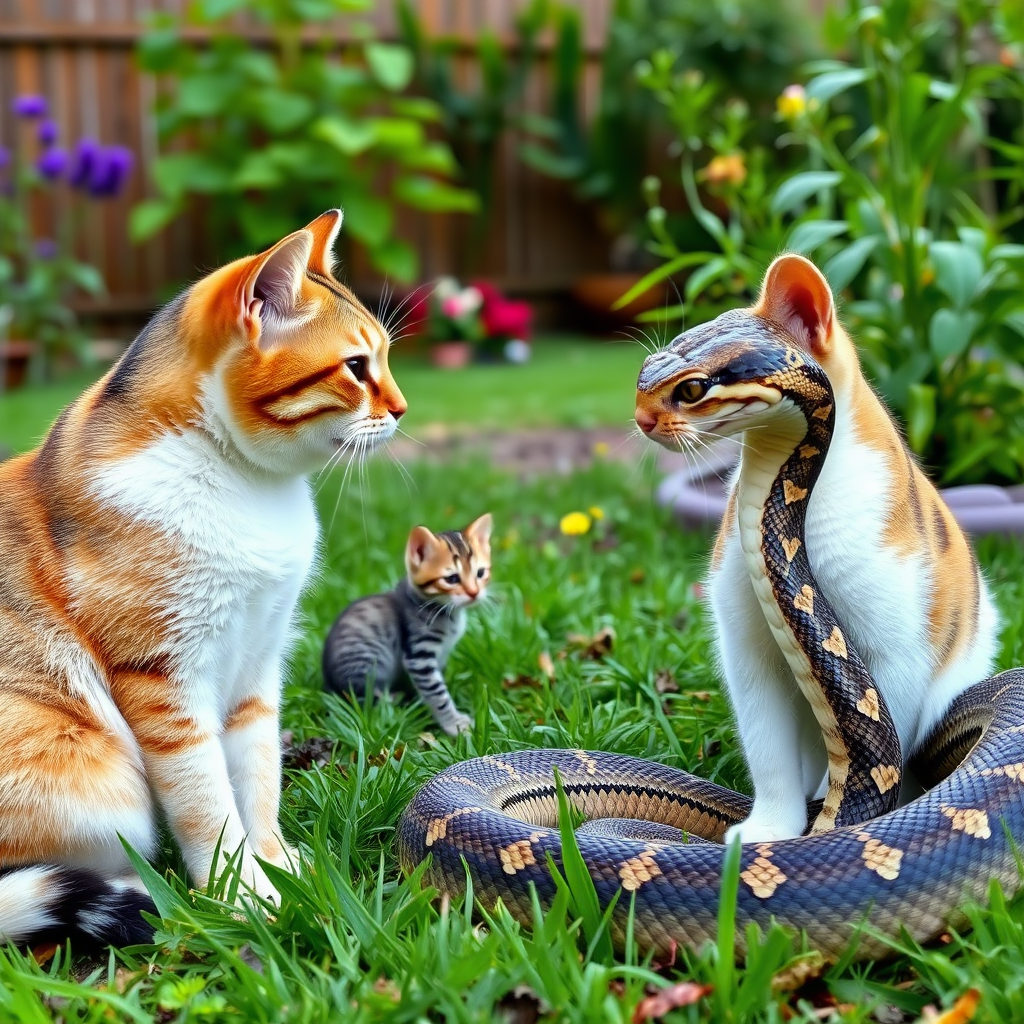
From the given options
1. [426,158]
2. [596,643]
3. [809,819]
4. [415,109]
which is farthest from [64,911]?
A: [415,109]

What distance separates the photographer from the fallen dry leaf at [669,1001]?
1.78m

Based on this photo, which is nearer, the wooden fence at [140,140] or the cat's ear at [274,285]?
the cat's ear at [274,285]

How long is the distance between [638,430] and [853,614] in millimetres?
560

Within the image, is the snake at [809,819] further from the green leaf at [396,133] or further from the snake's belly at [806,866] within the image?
the green leaf at [396,133]

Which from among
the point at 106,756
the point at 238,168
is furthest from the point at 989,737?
the point at 238,168

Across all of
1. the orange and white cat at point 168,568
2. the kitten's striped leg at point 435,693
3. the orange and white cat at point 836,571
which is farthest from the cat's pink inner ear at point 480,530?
the orange and white cat at point 836,571

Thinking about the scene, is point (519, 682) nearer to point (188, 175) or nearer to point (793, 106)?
point (793, 106)

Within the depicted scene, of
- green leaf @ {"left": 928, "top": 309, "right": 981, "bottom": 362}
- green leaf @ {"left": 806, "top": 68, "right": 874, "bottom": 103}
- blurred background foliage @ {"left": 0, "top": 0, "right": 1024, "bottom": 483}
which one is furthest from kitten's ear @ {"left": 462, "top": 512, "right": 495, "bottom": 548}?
blurred background foliage @ {"left": 0, "top": 0, "right": 1024, "bottom": 483}

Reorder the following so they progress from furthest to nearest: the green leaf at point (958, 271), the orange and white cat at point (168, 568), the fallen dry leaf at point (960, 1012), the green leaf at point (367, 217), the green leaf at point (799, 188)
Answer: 1. the green leaf at point (367, 217)
2. the green leaf at point (799, 188)
3. the green leaf at point (958, 271)
4. the orange and white cat at point (168, 568)
5. the fallen dry leaf at point (960, 1012)

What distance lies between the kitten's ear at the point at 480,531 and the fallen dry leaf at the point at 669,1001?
5.93 ft

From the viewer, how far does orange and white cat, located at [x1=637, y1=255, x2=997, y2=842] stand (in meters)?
2.18

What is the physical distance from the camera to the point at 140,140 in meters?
10.7

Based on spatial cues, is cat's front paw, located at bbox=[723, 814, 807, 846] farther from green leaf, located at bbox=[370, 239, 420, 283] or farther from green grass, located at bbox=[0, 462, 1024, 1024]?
green leaf, located at bbox=[370, 239, 420, 283]

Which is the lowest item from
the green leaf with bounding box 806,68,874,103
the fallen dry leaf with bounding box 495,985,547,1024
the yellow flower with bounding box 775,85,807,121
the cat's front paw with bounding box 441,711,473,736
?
the cat's front paw with bounding box 441,711,473,736
